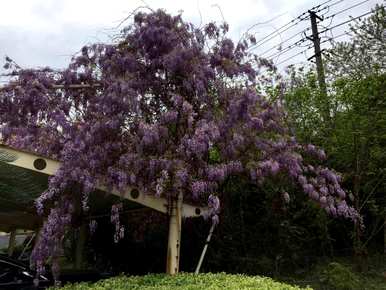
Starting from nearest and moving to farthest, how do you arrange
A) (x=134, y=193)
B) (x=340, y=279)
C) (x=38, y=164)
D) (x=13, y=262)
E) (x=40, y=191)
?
(x=38, y=164)
(x=134, y=193)
(x=40, y=191)
(x=13, y=262)
(x=340, y=279)

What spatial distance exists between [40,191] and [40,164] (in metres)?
1.30

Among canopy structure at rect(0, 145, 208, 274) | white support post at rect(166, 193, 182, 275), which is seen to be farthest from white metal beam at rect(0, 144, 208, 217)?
white support post at rect(166, 193, 182, 275)

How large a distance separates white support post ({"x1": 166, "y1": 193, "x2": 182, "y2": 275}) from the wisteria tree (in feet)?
0.68

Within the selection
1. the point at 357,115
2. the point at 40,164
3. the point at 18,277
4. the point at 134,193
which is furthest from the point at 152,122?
the point at 357,115

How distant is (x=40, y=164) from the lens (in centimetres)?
748

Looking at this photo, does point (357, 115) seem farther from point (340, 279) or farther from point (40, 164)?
point (40, 164)

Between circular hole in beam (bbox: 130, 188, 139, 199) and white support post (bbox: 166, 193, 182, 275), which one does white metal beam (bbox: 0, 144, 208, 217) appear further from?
white support post (bbox: 166, 193, 182, 275)

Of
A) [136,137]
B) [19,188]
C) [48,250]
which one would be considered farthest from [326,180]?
[19,188]

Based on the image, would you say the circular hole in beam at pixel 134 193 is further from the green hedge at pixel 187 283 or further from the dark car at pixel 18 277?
the dark car at pixel 18 277

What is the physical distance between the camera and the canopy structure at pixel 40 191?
24.3 ft

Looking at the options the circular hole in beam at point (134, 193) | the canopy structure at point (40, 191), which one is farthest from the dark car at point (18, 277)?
the circular hole in beam at point (134, 193)

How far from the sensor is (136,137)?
7246mm

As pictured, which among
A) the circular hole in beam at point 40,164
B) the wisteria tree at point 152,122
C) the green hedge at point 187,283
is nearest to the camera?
the green hedge at point 187,283

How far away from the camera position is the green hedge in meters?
6.43
